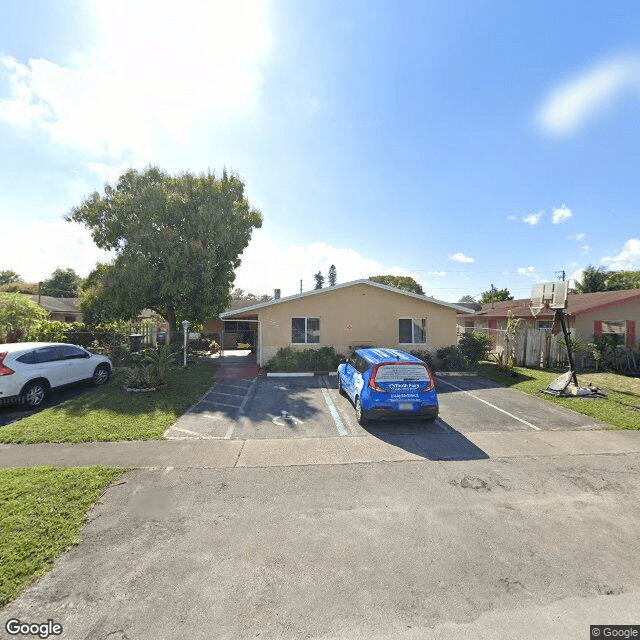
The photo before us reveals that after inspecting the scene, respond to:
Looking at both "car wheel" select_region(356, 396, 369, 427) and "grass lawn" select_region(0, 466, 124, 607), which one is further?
"car wheel" select_region(356, 396, 369, 427)

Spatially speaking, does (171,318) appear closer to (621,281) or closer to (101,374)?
(101,374)

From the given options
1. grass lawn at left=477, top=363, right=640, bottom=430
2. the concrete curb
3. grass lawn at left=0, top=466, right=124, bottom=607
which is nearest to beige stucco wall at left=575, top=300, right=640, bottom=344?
grass lawn at left=477, top=363, right=640, bottom=430

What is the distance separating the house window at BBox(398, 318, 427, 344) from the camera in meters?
16.5

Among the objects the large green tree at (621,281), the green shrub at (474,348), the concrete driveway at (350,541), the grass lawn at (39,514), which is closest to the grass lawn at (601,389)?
the green shrub at (474,348)

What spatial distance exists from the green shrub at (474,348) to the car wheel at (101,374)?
51.1ft

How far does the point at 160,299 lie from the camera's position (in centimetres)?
1836

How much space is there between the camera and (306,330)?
16047mm

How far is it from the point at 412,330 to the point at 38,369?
14568 millimetres

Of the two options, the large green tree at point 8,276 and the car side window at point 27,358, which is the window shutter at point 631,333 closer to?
the car side window at point 27,358

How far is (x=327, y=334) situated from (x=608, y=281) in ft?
120

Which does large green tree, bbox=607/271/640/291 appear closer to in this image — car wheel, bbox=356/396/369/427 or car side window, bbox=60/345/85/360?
car wheel, bbox=356/396/369/427

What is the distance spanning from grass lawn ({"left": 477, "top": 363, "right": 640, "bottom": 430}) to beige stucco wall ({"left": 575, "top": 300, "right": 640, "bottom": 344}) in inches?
124

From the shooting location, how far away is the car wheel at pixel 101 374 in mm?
11773

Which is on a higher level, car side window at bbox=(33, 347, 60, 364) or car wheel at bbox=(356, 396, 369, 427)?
car side window at bbox=(33, 347, 60, 364)
